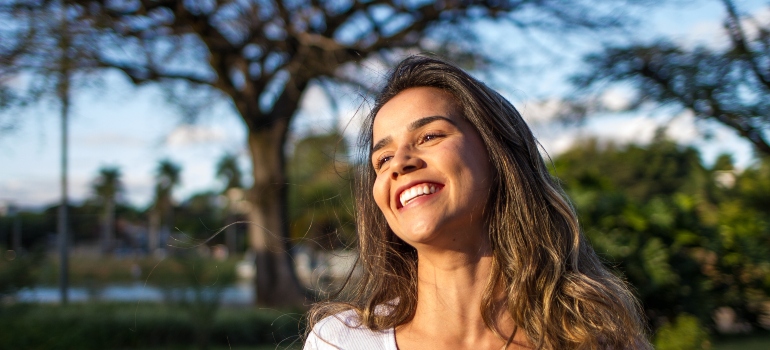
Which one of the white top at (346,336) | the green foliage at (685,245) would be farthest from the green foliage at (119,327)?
the white top at (346,336)

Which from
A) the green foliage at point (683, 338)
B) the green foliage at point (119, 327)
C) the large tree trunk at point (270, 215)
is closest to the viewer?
the green foliage at point (683, 338)

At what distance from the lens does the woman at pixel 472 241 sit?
185 cm

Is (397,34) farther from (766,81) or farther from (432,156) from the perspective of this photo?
(432,156)

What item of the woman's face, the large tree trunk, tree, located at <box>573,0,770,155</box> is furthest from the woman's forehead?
the large tree trunk

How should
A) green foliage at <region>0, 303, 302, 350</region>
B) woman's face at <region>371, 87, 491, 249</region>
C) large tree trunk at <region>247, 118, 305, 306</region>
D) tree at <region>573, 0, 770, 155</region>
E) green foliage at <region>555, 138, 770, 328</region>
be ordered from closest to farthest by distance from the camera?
woman's face at <region>371, 87, 491, 249</region>
tree at <region>573, 0, 770, 155</region>
green foliage at <region>0, 303, 302, 350</region>
green foliage at <region>555, 138, 770, 328</region>
large tree trunk at <region>247, 118, 305, 306</region>

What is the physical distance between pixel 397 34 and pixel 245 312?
14.9ft

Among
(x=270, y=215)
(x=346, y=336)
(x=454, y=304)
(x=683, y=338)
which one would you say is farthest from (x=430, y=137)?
(x=270, y=215)

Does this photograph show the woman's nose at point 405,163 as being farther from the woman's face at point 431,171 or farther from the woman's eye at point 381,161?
the woman's eye at point 381,161

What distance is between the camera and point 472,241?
6.36 feet

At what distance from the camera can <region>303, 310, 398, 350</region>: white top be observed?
1867 millimetres

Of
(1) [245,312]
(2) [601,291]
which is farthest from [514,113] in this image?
(1) [245,312]

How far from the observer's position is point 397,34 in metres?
9.98

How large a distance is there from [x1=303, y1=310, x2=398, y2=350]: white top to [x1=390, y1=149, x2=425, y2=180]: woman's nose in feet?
1.33

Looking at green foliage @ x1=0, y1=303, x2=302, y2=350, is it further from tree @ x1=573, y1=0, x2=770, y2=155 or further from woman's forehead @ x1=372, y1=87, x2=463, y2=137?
woman's forehead @ x1=372, y1=87, x2=463, y2=137
